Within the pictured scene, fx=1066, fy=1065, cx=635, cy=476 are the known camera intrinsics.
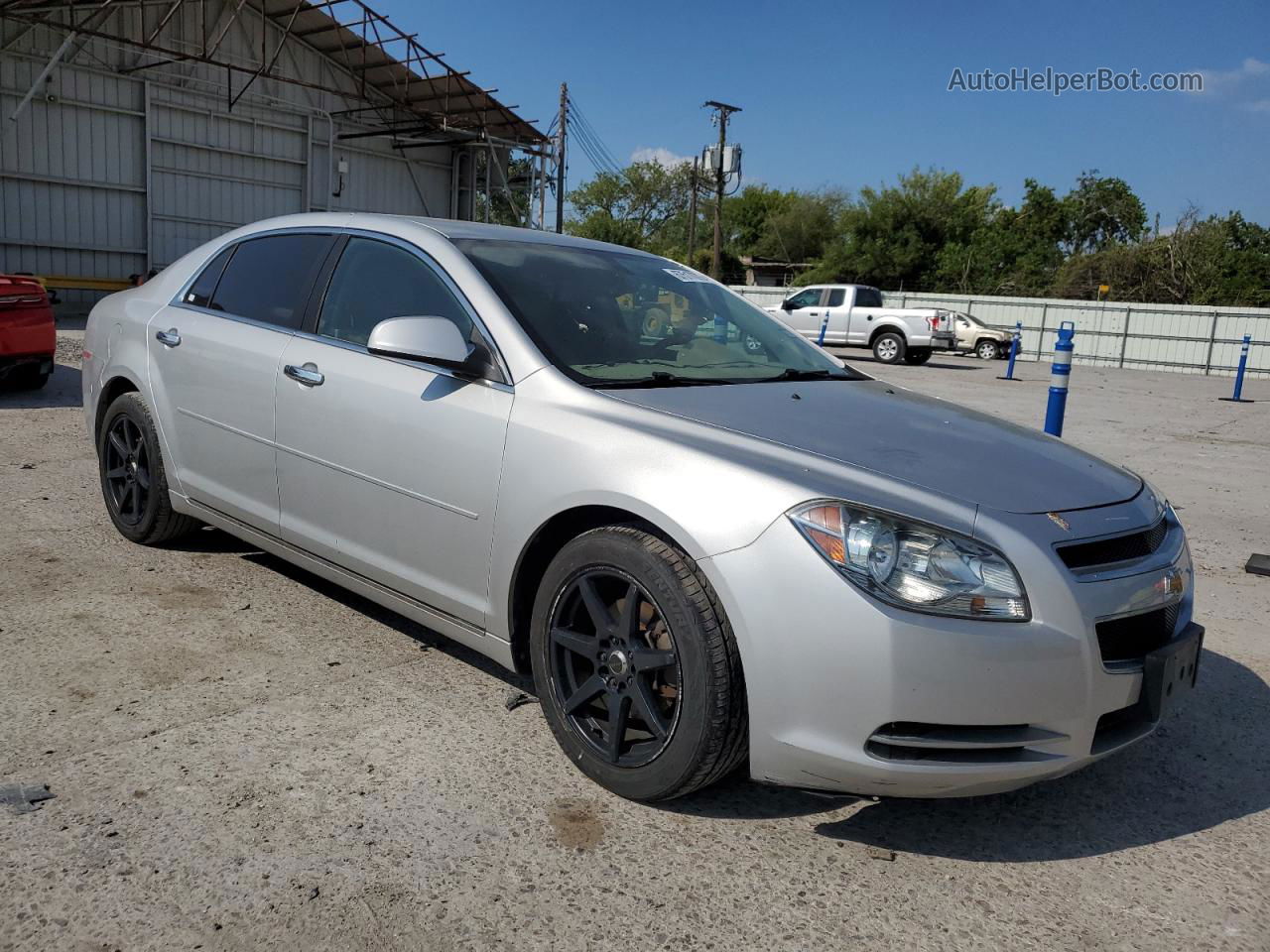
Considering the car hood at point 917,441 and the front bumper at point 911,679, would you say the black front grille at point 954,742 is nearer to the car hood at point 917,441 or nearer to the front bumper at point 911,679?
the front bumper at point 911,679

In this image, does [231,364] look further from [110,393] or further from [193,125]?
[193,125]

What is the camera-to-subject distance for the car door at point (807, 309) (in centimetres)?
2533

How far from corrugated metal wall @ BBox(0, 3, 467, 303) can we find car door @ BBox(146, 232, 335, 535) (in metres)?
19.6

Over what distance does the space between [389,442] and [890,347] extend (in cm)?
2197

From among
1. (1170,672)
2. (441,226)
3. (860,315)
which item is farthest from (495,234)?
(860,315)

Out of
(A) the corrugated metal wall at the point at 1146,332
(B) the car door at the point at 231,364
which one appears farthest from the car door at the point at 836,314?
(B) the car door at the point at 231,364

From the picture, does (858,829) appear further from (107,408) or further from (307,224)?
(107,408)

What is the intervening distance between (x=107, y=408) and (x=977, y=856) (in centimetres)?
418

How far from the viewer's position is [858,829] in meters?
2.78

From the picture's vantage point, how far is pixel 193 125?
23594 mm

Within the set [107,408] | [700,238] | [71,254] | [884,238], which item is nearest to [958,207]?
[884,238]

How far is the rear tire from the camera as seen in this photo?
944 inches

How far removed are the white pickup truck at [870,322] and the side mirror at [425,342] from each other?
20.7 meters

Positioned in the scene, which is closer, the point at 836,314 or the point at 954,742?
the point at 954,742
